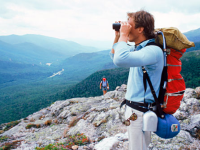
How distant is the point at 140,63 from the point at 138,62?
32 mm

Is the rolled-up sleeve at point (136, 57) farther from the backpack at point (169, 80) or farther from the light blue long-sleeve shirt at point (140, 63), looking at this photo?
the backpack at point (169, 80)

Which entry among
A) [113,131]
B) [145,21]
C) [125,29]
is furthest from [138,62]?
[113,131]

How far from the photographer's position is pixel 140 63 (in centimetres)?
178

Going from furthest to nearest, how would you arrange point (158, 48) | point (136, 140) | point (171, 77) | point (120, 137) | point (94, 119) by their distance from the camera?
1. point (94, 119)
2. point (120, 137)
3. point (136, 140)
4. point (171, 77)
5. point (158, 48)

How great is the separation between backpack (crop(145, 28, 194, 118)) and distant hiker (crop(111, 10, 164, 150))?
8 centimetres

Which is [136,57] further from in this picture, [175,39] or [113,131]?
[113,131]

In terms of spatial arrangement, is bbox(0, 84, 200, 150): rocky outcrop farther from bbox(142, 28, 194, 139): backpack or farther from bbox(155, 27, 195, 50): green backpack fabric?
bbox(155, 27, 195, 50): green backpack fabric

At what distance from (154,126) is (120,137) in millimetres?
3946

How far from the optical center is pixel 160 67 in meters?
1.91

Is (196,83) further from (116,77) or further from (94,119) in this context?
(94,119)

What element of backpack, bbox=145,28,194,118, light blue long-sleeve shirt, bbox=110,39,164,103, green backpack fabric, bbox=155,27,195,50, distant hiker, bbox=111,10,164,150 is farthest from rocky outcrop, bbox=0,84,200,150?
green backpack fabric, bbox=155,27,195,50

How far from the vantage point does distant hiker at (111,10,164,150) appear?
1786 millimetres

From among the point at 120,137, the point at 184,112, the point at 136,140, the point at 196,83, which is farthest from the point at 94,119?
the point at 196,83

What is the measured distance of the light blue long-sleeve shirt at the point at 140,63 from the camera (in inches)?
69.6
